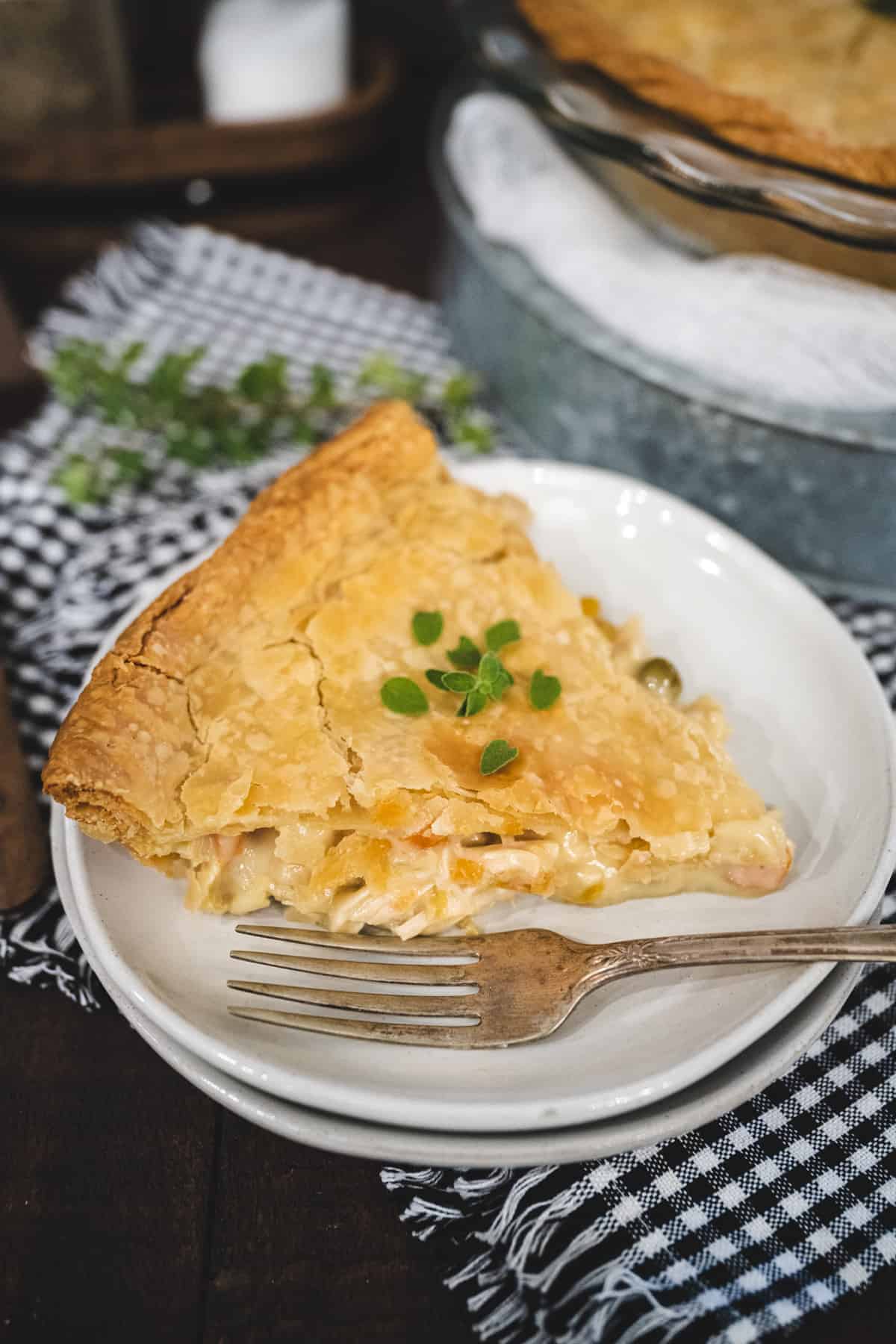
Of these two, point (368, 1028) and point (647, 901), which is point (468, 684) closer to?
point (647, 901)

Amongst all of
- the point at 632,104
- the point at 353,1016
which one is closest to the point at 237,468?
the point at 632,104

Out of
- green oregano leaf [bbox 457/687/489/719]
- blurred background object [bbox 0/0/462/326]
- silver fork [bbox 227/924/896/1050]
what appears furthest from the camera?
blurred background object [bbox 0/0/462/326]

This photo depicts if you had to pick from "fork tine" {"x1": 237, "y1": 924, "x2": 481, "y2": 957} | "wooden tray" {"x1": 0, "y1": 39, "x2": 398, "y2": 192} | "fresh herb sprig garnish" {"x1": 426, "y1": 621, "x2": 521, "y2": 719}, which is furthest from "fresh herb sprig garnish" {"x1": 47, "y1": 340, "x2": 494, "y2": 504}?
"fork tine" {"x1": 237, "y1": 924, "x2": 481, "y2": 957}

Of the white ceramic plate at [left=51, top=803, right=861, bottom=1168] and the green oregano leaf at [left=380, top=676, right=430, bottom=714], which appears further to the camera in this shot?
Answer: the green oregano leaf at [left=380, top=676, right=430, bottom=714]

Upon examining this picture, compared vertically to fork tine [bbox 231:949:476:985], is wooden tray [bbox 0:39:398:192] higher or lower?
higher

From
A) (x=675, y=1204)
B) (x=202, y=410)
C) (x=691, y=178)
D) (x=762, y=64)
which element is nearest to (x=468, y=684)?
(x=675, y=1204)

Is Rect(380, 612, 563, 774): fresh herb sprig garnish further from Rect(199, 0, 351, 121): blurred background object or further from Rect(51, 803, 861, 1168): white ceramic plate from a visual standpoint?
Rect(199, 0, 351, 121): blurred background object
